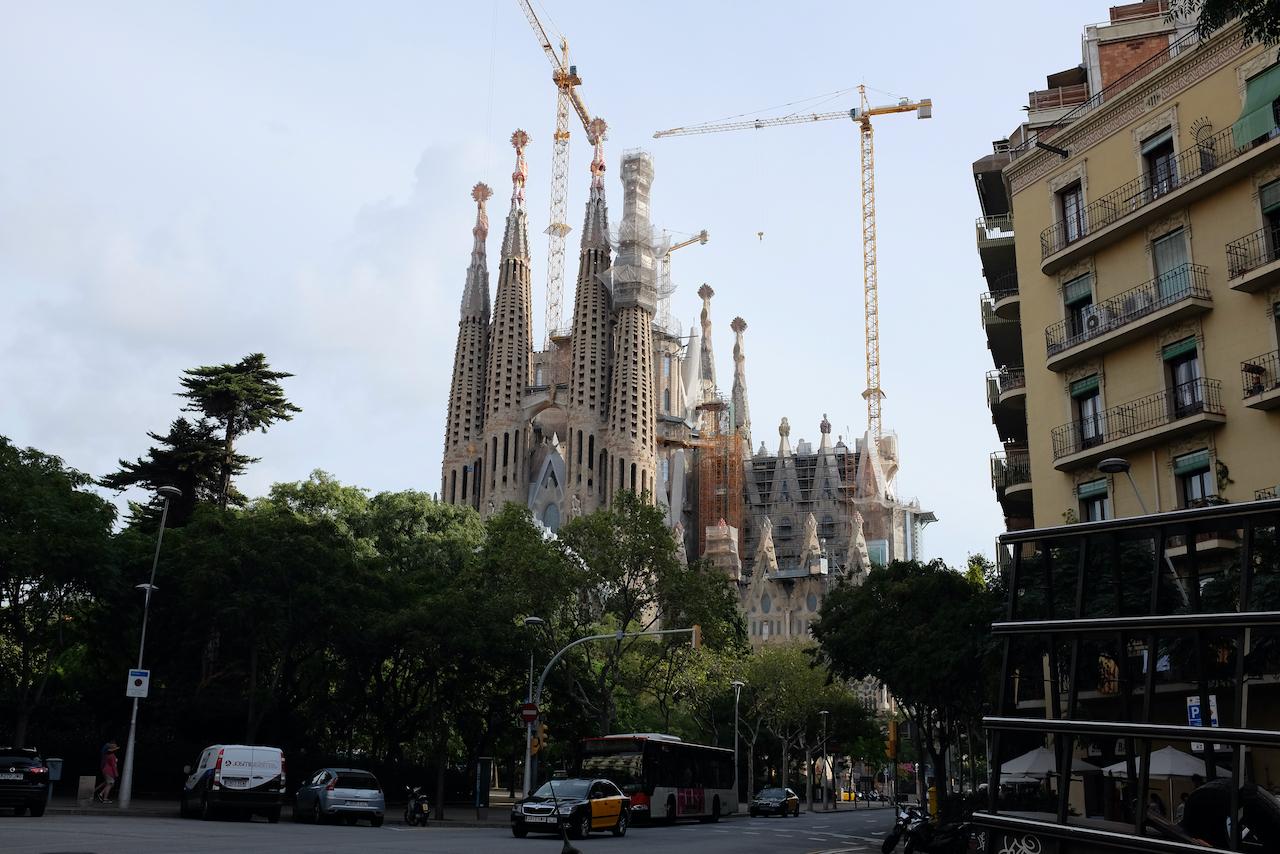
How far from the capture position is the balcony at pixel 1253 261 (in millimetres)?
26328

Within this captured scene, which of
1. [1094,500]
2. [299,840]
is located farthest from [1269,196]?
[299,840]

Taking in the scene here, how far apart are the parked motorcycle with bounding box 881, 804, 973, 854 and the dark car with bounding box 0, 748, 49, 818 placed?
17.4 metres

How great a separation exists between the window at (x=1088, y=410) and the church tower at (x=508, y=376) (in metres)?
81.2

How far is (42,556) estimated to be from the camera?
3434 cm

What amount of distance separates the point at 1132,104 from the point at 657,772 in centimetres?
2276

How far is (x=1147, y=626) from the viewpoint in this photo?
7914mm

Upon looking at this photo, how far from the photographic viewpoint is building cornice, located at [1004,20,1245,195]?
28.4 metres

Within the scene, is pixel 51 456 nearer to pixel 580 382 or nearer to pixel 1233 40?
pixel 1233 40

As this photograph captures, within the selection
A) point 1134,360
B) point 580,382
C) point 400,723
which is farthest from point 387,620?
point 580,382

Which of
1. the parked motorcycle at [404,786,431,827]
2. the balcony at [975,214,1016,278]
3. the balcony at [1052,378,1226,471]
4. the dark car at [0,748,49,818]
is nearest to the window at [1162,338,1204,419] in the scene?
the balcony at [1052,378,1226,471]

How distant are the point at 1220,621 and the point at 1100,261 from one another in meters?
26.1

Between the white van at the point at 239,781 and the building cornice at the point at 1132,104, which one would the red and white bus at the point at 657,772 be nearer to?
the white van at the point at 239,781

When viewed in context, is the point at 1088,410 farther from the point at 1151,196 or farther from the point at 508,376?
the point at 508,376

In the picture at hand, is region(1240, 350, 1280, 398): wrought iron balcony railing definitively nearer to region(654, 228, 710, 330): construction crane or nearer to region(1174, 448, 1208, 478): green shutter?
region(1174, 448, 1208, 478): green shutter
